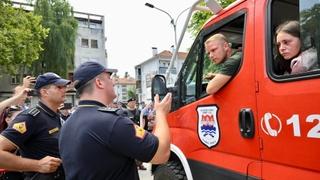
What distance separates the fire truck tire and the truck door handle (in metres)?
1.11

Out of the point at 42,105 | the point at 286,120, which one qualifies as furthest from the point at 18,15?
the point at 286,120

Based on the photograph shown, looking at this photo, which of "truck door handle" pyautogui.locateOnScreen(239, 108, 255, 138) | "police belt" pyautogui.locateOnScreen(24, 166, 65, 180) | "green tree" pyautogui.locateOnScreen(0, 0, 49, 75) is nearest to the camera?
"truck door handle" pyautogui.locateOnScreen(239, 108, 255, 138)

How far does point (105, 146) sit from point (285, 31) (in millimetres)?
1363

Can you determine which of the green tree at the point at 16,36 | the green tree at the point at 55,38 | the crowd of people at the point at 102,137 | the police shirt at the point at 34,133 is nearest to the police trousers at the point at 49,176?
the police shirt at the point at 34,133

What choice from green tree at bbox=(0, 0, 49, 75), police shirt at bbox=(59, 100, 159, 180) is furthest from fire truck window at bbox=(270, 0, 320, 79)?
green tree at bbox=(0, 0, 49, 75)

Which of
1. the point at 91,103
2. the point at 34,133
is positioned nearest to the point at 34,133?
the point at 34,133

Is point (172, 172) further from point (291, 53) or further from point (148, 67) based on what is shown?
point (148, 67)

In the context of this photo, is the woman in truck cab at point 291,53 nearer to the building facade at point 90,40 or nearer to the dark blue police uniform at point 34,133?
the dark blue police uniform at point 34,133

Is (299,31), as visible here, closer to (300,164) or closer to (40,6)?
(300,164)

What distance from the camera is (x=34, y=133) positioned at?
342 centimetres

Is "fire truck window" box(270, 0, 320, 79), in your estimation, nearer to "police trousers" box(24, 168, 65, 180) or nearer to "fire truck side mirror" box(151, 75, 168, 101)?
"fire truck side mirror" box(151, 75, 168, 101)

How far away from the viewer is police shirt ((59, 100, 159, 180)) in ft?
7.52

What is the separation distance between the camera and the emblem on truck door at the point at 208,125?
3.22 m

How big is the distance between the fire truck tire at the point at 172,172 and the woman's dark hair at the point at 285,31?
156cm
